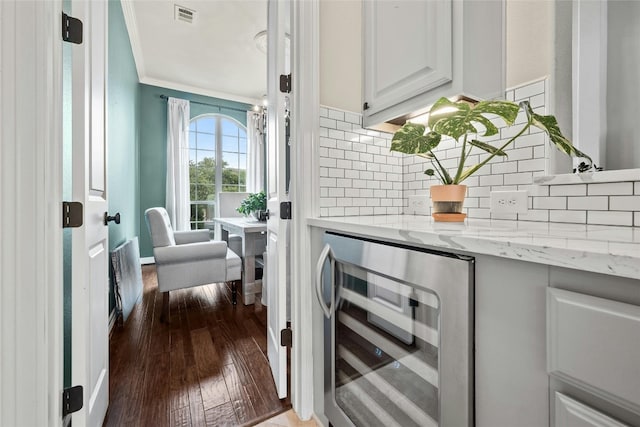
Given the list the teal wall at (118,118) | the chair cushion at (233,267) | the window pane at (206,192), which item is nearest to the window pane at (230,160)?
the window pane at (206,192)

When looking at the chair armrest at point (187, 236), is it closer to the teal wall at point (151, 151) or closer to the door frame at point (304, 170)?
the teal wall at point (151, 151)

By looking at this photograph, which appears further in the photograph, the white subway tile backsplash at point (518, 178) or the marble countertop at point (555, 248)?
the white subway tile backsplash at point (518, 178)

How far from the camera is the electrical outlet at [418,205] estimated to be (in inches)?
57.5

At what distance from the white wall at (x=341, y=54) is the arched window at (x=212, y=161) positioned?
4.28m

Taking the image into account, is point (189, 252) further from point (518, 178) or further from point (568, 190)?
point (568, 190)

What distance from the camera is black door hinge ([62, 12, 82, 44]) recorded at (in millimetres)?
965

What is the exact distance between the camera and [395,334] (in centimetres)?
81

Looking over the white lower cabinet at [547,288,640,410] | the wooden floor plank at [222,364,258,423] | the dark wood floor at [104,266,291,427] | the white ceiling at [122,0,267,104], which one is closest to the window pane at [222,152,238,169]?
the white ceiling at [122,0,267,104]

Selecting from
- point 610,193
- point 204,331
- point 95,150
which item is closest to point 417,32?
point 610,193

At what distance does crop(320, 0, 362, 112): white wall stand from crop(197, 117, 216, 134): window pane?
14.1 feet

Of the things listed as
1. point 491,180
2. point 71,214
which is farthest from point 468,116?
point 71,214

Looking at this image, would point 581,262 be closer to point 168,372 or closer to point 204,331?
point 168,372

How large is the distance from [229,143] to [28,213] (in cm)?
468

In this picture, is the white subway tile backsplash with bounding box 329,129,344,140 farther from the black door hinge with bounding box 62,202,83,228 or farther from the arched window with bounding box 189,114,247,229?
the arched window with bounding box 189,114,247,229
